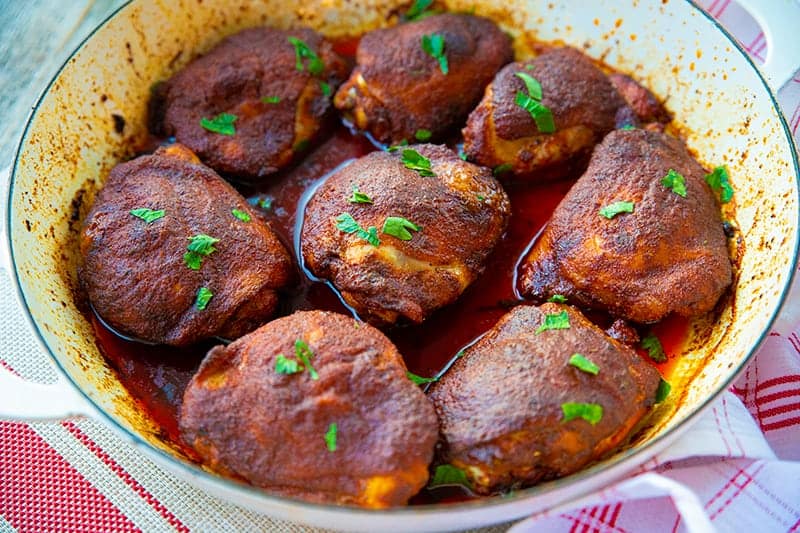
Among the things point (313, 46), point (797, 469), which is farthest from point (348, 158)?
point (797, 469)

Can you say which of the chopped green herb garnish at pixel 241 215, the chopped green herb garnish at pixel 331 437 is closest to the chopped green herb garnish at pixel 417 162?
the chopped green herb garnish at pixel 241 215

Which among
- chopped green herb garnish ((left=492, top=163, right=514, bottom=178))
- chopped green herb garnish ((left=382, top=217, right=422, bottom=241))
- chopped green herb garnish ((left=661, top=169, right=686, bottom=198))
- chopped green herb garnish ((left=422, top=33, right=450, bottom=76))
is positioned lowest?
chopped green herb garnish ((left=661, top=169, right=686, bottom=198))

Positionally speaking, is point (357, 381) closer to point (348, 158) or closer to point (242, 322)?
point (242, 322)

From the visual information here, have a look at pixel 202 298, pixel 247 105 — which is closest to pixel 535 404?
pixel 202 298

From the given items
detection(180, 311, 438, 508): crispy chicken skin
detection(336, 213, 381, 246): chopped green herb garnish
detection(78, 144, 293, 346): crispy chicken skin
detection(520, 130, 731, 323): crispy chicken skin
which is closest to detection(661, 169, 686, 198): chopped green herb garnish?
detection(520, 130, 731, 323): crispy chicken skin

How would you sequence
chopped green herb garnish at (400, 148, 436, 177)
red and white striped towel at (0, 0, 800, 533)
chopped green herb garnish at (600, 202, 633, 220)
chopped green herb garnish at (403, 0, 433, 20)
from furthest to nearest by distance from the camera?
1. chopped green herb garnish at (403, 0, 433, 20)
2. chopped green herb garnish at (400, 148, 436, 177)
3. chopped green herb garnish at (600, 202, 633, 220)
4. red and white striped towel at (0, 0, 800, 533)

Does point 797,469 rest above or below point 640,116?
below

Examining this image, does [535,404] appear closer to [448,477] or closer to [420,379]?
[448,477]

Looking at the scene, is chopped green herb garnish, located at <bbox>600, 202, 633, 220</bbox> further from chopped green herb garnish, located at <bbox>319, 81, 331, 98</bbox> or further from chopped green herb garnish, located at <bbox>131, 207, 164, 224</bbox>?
chopped green herb garnish, located at <bbox>131, 207, 164, 224</bbox>
